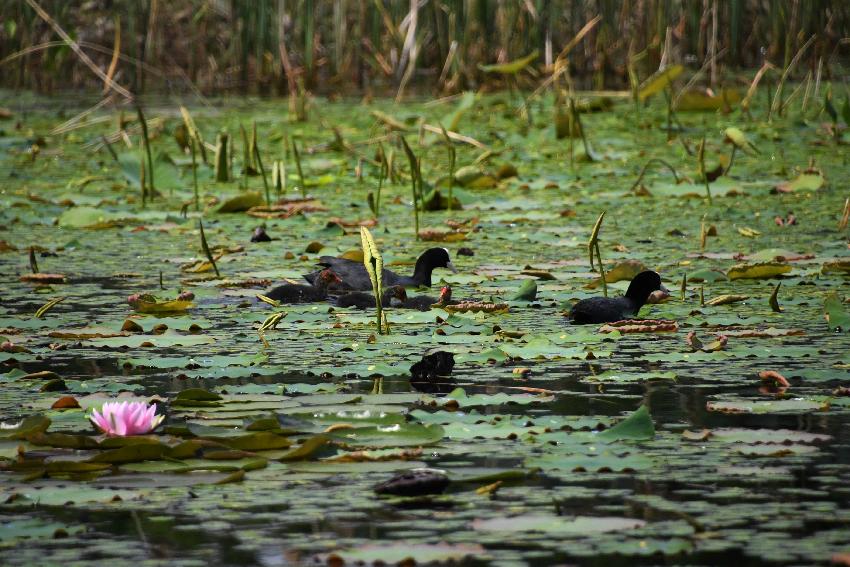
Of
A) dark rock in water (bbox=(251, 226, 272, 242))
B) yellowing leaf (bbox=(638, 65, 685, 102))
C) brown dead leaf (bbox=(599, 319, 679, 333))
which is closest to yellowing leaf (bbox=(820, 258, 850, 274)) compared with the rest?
brown dead leaf (bbox=(599, 319, 679, 333))

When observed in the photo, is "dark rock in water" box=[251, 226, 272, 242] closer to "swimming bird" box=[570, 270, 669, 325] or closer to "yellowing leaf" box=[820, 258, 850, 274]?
"swimming bird" box=[570, 270, 669, 325]

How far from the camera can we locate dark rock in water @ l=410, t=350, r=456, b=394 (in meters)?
2.90

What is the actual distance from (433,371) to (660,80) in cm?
580

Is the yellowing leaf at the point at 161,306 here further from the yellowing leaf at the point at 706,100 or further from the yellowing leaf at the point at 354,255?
the yellowing leaf at the point at 706,100

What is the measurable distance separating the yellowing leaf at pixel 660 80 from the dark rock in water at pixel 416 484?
21.4ft

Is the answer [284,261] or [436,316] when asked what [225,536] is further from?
[284,261]

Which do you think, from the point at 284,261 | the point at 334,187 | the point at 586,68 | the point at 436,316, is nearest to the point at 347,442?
the point at 436,316

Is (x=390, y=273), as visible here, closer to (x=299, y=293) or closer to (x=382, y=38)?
(x=299, y=293)

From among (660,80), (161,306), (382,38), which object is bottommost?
(161,306)

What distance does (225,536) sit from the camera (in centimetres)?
189

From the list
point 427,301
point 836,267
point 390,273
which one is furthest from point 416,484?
point 836,267

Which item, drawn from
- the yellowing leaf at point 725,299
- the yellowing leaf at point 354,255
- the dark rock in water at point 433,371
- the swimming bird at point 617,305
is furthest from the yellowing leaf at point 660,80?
the dark rock in water at point 433,371

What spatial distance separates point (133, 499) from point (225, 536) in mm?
258

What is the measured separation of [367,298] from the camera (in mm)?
3975
